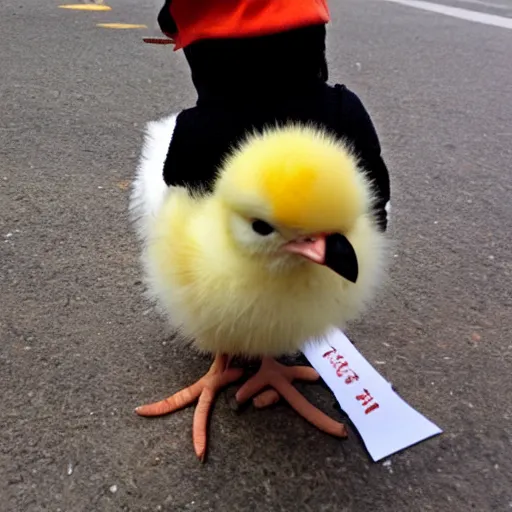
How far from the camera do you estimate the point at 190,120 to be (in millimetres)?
1473

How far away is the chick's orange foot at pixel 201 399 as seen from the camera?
5.18ft

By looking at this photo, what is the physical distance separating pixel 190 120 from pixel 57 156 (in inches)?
58.6

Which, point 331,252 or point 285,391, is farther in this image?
point 285,391

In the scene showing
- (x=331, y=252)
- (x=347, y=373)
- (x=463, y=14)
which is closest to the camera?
(x=331, y=252)

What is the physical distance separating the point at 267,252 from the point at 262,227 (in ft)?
0.18

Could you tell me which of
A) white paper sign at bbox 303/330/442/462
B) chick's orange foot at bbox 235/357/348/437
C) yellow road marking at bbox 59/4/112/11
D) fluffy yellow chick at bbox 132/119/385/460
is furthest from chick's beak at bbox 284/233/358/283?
yellow road marking at bbox 59/4/112/11

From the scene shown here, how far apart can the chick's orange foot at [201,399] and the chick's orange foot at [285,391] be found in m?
0.06

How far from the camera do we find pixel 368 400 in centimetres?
170

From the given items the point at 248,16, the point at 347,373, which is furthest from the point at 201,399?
the point at 248,16

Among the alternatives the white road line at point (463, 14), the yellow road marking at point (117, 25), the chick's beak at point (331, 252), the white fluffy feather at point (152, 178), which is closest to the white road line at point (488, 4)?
the white road line at point (463, 14)

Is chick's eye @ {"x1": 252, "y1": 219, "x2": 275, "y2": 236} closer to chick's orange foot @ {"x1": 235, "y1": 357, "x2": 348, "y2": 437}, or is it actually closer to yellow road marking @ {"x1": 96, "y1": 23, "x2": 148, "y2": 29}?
chick's orange foot @ {"x1": 235, "y1": 357, "x2": 348, "y2": 437}

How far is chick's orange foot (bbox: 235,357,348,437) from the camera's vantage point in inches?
63.6

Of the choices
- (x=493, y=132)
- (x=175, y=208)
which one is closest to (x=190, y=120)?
(x=175, y=208)

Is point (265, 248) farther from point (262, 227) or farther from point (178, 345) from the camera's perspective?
point (178, 345)
